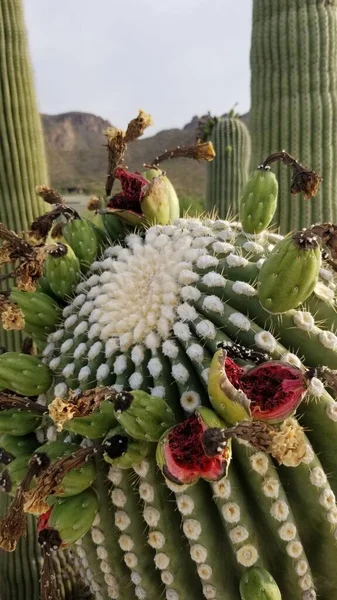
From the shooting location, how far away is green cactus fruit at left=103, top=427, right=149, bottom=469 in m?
1.08

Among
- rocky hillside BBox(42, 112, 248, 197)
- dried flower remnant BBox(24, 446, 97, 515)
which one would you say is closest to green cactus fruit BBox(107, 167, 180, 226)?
dried flower remnant BBox(24, 446, 97, 515)

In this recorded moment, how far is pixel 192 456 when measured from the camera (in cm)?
98

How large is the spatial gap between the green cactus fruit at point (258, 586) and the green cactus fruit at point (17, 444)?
502 millimetres

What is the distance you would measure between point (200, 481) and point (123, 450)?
143 mm

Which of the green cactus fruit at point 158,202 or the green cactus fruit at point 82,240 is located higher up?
the green cactus fruit at point 158,202

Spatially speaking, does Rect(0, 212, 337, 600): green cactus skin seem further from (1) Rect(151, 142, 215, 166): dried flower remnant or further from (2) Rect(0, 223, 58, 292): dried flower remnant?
(1) Rect(151, 142, 215, 166): dried flower remnant

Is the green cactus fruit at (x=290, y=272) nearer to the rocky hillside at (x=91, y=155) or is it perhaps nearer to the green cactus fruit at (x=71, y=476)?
the green cactus fruit at (x=71, y=476)

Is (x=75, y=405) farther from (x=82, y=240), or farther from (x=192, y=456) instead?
(x=82, y=240)

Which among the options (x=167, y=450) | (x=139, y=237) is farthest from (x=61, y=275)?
(x=167, y=450)

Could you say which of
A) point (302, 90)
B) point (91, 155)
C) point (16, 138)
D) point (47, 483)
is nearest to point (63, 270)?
point (47, 483)

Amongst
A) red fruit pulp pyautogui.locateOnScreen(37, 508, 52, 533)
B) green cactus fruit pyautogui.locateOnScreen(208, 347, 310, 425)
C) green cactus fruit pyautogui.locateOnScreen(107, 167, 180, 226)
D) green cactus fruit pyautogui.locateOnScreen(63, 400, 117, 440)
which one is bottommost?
red fruit pulp pyautogui.locateOnScreen(37, 508, 52, 533)

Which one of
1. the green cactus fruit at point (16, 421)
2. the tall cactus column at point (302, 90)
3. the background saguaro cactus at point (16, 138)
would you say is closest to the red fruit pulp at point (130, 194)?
the green cactus fruit at point (16, 421)

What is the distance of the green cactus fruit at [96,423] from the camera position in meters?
1.11

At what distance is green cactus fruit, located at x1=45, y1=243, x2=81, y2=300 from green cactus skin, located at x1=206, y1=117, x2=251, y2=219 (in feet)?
14.6
